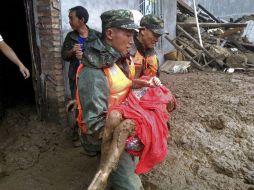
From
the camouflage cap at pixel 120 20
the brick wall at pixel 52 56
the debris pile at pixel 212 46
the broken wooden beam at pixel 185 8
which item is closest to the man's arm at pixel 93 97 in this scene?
the camouflage cap at pixel 120 20

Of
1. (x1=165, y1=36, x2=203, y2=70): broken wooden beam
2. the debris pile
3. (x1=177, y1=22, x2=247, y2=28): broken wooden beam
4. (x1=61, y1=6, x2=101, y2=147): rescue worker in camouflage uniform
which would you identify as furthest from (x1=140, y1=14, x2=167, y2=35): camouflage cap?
(x1=177, y1=22, x2=247, y2=28): broken wooden beam

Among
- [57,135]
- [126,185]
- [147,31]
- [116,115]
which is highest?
[147,31]

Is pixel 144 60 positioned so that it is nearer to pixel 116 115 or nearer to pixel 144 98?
pixel 144 98

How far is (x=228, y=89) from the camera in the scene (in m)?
6.80

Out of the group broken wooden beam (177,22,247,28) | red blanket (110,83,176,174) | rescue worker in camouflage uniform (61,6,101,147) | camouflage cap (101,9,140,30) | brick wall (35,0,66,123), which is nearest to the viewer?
red blanket (110,83,176,174)

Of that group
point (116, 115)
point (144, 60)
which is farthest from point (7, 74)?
point (116, 115)

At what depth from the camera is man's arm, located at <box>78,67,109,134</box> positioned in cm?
213

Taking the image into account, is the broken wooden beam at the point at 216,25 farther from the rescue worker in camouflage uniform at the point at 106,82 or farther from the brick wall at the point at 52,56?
the rescue worker in camouflage uniform at the point at 106,82

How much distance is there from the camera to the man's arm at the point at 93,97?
2133 mm

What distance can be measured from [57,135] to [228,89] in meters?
4.10

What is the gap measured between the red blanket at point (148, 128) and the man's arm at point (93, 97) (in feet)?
0.51

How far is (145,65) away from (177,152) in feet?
3.95

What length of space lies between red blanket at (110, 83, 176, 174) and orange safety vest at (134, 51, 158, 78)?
4.84 feet

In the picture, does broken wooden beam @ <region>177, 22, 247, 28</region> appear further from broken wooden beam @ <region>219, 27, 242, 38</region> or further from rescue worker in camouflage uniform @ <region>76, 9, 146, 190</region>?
rescue worker in camouflage uniform @ <region>76, 9, 146, 190</region>
